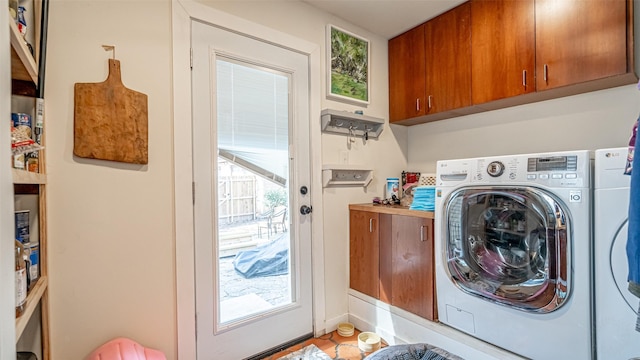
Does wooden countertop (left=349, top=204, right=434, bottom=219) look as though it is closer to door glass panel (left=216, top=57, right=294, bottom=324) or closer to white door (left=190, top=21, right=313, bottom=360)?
white door (left=190, top=21, right=313, bottom=360)

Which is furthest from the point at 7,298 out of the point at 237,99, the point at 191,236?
the point at 237,99

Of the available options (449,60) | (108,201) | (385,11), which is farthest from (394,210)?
(108,201)

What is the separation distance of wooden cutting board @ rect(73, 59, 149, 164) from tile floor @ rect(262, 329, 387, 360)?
1.54m

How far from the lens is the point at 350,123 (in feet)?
7.68

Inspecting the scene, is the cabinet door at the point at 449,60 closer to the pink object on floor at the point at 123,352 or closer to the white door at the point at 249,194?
the white door at the point at 249,194

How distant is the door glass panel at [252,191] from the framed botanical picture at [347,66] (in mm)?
428

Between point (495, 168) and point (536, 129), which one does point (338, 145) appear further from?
point (536, 129)

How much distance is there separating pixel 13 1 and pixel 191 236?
3.84ft

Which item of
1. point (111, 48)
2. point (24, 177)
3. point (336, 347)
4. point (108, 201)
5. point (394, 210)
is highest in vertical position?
point (111, 48)

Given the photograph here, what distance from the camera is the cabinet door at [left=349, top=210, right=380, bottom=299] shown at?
219 cm

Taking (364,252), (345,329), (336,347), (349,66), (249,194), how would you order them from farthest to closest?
(349,66) < (364,252) < (345,329) < (336,347) < (249,194)

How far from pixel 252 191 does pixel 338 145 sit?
0.81m

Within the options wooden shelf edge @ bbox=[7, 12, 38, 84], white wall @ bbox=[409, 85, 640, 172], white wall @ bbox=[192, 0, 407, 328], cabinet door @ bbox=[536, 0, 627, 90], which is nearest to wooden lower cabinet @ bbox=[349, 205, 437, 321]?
white wall @ bbox=[192, 0, 407, 328]

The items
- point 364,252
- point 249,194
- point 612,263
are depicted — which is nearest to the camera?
point 612,263
